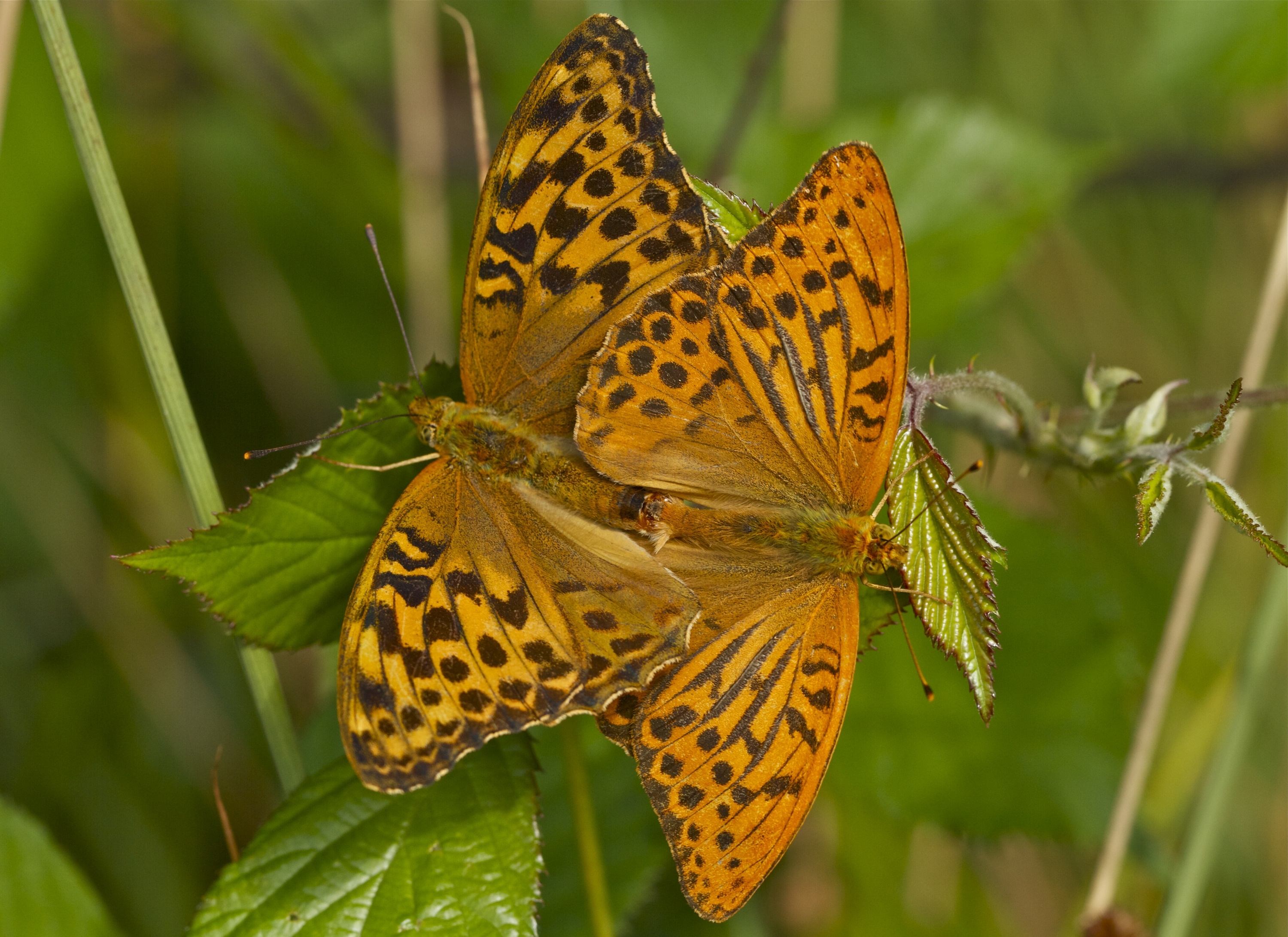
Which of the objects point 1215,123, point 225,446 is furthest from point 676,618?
point 1215,123

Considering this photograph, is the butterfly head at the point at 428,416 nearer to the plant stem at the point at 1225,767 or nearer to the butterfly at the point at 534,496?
the butterfly at the point at 534,496

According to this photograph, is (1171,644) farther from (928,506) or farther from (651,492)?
(651,492)

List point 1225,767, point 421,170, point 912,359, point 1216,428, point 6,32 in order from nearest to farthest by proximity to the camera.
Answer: point 1216,428 → point 6,32 → point 1225,767 → point 421,170 → point 912,359

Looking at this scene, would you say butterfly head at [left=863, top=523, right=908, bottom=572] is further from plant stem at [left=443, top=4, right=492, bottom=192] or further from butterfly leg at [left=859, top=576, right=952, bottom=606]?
plant stem at [left=443, top=4, right=492, bottom=192]

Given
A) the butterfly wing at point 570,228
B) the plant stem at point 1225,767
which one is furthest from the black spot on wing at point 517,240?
the plant stem at point 1225,767

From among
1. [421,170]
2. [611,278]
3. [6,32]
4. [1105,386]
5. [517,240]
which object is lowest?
[1105,386]

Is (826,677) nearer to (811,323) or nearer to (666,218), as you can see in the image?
(811,323)

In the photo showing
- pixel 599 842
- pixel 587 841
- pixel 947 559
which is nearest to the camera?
pixel 947 559

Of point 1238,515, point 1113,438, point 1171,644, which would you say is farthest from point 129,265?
point 1171,644
